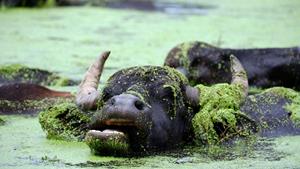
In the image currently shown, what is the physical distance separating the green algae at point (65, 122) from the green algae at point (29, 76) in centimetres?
236

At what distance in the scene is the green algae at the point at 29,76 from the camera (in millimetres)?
9133

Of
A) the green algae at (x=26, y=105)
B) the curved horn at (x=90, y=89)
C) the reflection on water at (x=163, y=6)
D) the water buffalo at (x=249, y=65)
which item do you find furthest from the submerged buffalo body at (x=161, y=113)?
the reflection on water at (x=163, y=6)

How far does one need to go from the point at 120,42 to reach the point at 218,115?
6.53m

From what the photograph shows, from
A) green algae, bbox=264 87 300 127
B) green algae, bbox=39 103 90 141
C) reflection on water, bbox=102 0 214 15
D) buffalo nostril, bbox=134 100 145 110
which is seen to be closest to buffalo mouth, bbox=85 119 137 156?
buffalo nostril, bbox=134 100 145 110

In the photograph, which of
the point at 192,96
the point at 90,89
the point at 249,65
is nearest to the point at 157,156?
the point at 192,96

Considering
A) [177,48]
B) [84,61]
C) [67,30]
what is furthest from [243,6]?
[177,48]

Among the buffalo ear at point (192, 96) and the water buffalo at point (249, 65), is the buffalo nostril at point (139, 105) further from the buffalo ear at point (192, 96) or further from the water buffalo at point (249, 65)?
the water buffalo at point (249, 65)

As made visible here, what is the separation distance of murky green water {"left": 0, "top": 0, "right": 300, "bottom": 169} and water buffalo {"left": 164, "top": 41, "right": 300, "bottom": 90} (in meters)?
0.91

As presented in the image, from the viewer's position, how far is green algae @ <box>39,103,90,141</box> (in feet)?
21.7

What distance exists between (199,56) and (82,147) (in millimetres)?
3377

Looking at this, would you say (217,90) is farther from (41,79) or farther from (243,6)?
(243,6)

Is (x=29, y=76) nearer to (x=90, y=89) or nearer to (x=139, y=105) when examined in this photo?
(x=90, y=89)

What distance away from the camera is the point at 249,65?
925 cm

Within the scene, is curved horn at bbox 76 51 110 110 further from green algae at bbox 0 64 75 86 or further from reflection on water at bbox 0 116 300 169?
green algae at bbox 0 64 75 86
